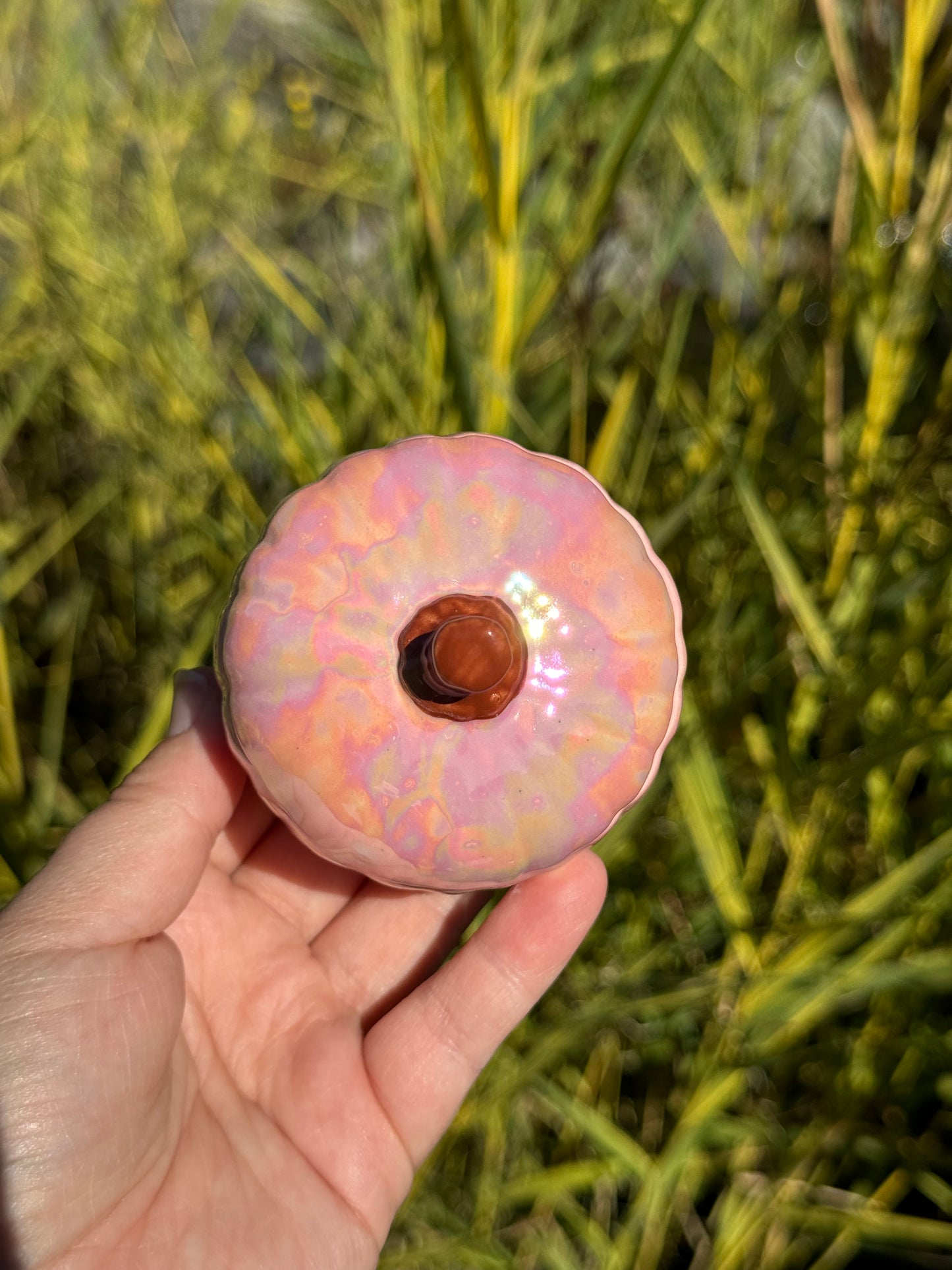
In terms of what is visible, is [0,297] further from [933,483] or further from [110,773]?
[933,483]

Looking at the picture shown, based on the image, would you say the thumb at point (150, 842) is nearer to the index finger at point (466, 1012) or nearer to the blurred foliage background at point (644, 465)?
the blurred foliage background at point (644, 465)

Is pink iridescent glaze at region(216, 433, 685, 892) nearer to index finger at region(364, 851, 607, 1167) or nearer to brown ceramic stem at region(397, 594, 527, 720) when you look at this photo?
brown ceramic stem at region(397, 594, 527, 720)

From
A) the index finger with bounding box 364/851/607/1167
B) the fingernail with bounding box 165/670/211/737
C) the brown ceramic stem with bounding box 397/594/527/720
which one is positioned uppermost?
the brown ceramic stem with bounding box 397/594/527/720

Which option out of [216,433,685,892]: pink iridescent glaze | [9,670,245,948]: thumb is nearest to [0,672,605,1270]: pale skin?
[9,670,245,948]: thumb

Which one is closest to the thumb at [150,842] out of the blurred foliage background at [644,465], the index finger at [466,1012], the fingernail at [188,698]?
→ the fingernail at [188,698]

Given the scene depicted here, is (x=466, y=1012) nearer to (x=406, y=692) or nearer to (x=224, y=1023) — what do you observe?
(x=224, y=1023)

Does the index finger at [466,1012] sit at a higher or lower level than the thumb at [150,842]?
lower
